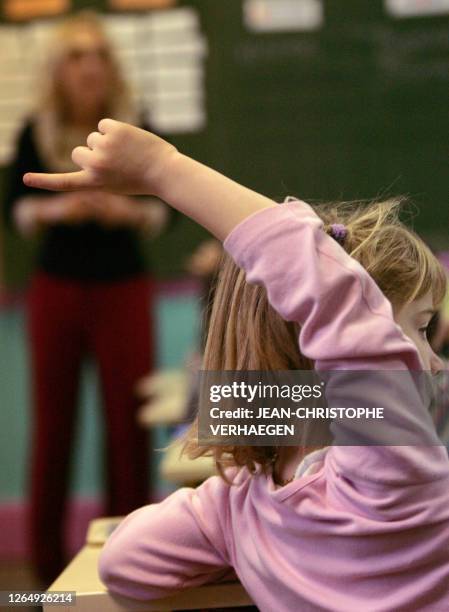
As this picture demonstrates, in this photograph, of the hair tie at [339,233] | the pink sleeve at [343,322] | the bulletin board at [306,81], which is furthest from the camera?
the bulletin board at [306,81]

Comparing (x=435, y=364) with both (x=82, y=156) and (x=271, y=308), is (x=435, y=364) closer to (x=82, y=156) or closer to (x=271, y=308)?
(x=271, y=308)

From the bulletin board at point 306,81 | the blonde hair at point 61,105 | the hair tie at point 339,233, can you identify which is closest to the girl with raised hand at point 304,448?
the hair tie at point 339,233

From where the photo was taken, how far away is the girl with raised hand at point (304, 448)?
0.69 metres

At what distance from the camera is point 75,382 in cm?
282

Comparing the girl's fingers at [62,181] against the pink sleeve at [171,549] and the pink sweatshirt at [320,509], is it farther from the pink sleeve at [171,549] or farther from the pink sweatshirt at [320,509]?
the pink sleeve at [171,549]

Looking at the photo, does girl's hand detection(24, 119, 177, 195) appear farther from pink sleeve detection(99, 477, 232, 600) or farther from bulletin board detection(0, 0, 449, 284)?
bulletin board detection(0, 0, 449, 284)

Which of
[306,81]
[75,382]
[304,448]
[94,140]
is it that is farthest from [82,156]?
[306,81]

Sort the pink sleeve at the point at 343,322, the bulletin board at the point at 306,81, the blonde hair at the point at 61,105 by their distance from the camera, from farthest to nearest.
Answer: the bulletin board at the point at 306,81, the blonde hair at the point at 61,105, the pink sleeve at the point at 343,322

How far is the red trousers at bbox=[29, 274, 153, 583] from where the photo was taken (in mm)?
2674

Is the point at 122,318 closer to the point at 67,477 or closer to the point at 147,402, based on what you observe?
the point at 147,402

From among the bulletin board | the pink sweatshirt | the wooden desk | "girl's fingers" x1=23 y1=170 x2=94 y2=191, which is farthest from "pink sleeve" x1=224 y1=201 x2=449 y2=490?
the bulletin board

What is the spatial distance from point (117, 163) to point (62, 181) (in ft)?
0.14

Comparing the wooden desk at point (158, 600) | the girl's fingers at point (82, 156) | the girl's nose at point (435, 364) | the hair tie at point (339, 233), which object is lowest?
the wooden desk at point (158, 600)

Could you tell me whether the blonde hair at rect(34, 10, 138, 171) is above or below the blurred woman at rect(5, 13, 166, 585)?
above
